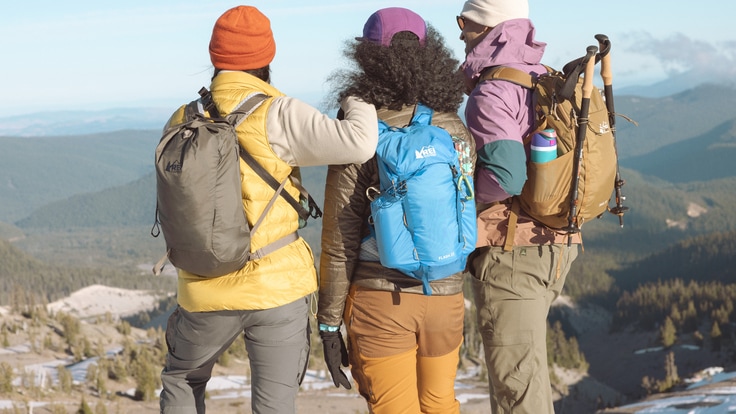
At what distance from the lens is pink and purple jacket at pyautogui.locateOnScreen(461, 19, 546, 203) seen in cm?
501

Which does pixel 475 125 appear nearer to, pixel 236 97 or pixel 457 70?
pixel 457 70

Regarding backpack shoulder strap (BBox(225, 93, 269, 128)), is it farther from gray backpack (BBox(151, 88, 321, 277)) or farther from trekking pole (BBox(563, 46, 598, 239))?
trekking pole (BBox(563, 46, 598, 239))

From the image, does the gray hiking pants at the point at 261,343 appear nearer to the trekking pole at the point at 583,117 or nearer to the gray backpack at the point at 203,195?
the gray backpack at the point at 203,195

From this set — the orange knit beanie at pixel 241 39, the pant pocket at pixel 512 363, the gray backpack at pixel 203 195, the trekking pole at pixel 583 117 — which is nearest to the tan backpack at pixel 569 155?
the trekking pole at pixel 583 117

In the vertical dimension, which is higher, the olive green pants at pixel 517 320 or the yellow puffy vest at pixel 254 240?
the yellow puffy vest at pixel 254 240

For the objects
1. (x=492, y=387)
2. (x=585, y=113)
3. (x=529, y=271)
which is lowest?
(x=492, y=387)

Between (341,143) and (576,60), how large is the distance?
188 centimetres

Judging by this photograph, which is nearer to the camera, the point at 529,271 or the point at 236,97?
the point at 236,97

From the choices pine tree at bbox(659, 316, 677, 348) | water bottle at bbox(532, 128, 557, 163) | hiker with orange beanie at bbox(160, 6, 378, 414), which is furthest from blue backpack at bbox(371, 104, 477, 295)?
pine tree at bbox(659, 316, 677, 348)

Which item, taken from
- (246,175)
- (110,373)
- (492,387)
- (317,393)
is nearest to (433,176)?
(246,175)

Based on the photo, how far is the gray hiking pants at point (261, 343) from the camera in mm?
4781

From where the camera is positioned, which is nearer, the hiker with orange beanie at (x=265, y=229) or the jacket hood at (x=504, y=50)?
the hiker with orange beanie at (x=265, y=229)

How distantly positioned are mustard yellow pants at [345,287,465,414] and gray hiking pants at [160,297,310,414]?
1.28ft

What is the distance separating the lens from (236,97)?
Result: 15.2 feet
